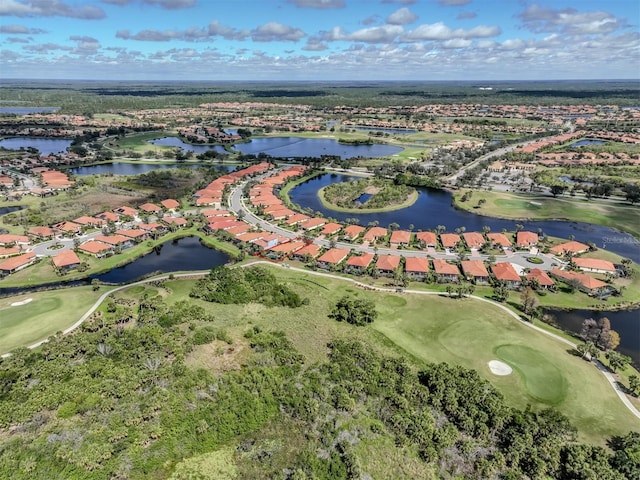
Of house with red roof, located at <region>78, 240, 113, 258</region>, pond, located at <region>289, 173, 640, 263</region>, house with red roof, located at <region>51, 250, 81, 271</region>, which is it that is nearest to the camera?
house with red roof, located at <region>51, 250, 81, 271</region>

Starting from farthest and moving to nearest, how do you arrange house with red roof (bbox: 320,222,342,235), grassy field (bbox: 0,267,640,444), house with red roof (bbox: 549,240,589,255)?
house with red roof (bbox: 320,222,342,235), house with red roof (bbox: 549,240,589,255), grassy field (bbox: 0,267,640,444)

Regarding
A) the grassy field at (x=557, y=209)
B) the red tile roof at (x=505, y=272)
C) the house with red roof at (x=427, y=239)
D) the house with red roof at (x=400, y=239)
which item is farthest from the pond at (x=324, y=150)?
the red tile roof at (x=505, y=272)

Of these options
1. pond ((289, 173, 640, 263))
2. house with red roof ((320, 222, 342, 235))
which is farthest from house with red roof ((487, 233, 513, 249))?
house with red roof ((320, 222, 342, 235))

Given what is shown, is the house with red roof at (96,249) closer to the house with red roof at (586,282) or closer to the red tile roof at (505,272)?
the red tile roof at (505,272)

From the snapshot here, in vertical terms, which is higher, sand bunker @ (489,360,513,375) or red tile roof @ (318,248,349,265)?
red tile roof @ (318,248,349,265)

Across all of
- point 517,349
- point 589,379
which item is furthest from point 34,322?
point 589,379

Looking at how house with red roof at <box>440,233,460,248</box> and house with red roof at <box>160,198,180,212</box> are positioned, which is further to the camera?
house with red roof at <box>160,198,180,212</box>

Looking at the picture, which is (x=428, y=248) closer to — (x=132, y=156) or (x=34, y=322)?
(x=34, y=322)

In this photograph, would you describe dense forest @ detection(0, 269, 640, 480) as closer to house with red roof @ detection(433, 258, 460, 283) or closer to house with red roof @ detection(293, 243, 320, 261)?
house with red roof @ detection(433, 258, 460, 283)
